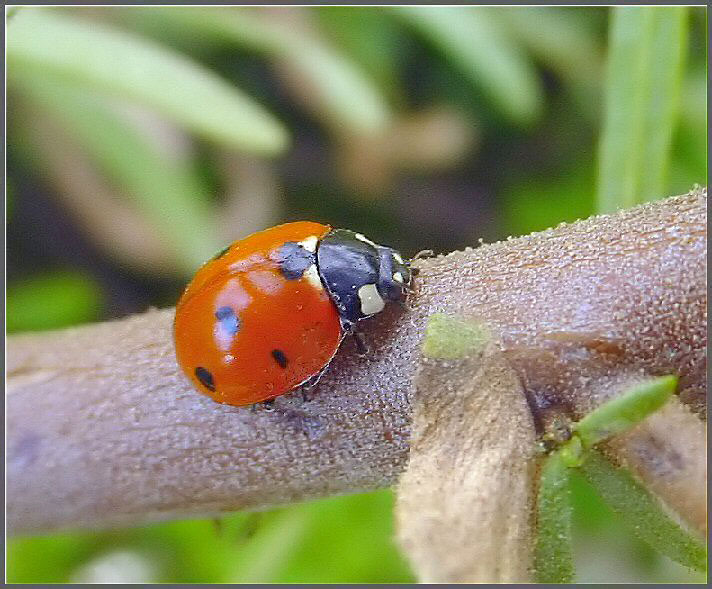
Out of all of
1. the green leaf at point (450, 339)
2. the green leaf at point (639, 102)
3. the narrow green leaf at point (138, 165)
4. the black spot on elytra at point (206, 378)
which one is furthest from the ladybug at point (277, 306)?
the narrow green leaf at point (138, 165)

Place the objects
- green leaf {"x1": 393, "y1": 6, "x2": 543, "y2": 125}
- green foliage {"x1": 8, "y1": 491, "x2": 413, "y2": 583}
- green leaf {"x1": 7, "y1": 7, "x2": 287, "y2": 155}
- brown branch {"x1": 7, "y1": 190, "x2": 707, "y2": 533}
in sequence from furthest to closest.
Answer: green leaf {"x1": 393, "y1": 6, "x2": 543, "y2": 125}, green foliage {"x1": 8, "y1": 491, "x2": 413, "y2": 583}, green leaf {"x1": 7, "y1": 7, "x2": 287, "y2": 155}, brown branch {"x1": 7, "y1": 190, "x2": 707, "y2": 533}

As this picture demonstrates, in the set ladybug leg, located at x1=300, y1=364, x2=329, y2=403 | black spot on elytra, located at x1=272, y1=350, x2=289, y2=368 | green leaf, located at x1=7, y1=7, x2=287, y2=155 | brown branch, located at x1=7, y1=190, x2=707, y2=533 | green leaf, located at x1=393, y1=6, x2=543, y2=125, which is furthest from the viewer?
green leaf, located at x1=393, y1=6, x2=543, y2=125

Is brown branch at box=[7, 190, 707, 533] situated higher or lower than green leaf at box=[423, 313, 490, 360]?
higher

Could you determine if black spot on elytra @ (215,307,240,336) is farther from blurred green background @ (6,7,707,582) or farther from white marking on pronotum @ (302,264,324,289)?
blurred green background @ (6,7,707,582)

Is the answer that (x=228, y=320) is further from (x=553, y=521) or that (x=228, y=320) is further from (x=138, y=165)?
(x=138, y=165)

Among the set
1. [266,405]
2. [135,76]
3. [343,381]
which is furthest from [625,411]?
[135,76]

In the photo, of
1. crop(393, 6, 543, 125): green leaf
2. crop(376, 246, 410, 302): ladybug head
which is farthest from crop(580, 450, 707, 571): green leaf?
crop(393, 6, 543, 125): green leaf

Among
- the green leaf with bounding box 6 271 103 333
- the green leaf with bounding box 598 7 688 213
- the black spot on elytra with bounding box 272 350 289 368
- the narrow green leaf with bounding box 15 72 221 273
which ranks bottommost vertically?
the black spot on elytra with bounding box 272 350 289 368

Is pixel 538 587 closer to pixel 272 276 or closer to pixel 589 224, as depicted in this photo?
pixel 589 224
